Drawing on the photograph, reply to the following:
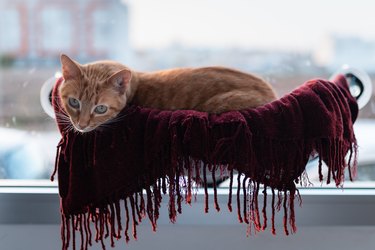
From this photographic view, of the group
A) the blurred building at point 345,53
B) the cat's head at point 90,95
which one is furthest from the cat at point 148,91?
the blurred building at point 345,53

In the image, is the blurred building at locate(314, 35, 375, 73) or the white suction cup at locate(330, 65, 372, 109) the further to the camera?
the blurred building at locate(314, 35, 375, 73)

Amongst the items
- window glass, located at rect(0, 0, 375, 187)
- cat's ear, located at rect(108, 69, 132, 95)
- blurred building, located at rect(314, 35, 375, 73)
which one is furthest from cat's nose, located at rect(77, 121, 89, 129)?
blurred building, located at rect(314, 35, 375, 73)

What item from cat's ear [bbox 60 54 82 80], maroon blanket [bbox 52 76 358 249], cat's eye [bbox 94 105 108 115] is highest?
cat's ear [bbox 60 54 82 80]

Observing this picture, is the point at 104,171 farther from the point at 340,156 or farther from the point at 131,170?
the point at 340,156

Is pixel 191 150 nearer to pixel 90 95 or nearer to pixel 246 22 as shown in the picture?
pixel 90 95

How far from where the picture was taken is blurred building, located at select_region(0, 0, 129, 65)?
1437 mm

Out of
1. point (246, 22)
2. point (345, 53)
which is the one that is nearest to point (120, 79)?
point (246, 22)

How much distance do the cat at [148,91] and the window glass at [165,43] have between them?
28 cm

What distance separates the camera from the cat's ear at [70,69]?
3.42 ft

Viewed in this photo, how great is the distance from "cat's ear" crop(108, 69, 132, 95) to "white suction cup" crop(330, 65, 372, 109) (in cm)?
52

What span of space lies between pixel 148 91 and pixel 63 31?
1.50ft

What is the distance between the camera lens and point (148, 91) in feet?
3.74

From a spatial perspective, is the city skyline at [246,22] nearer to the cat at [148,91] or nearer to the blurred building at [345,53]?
the blurred building at [345,53]

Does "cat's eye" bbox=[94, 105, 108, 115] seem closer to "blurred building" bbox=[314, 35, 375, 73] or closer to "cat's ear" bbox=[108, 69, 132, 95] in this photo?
"cat's ear" bbox=[108, 69, 132, 95]
